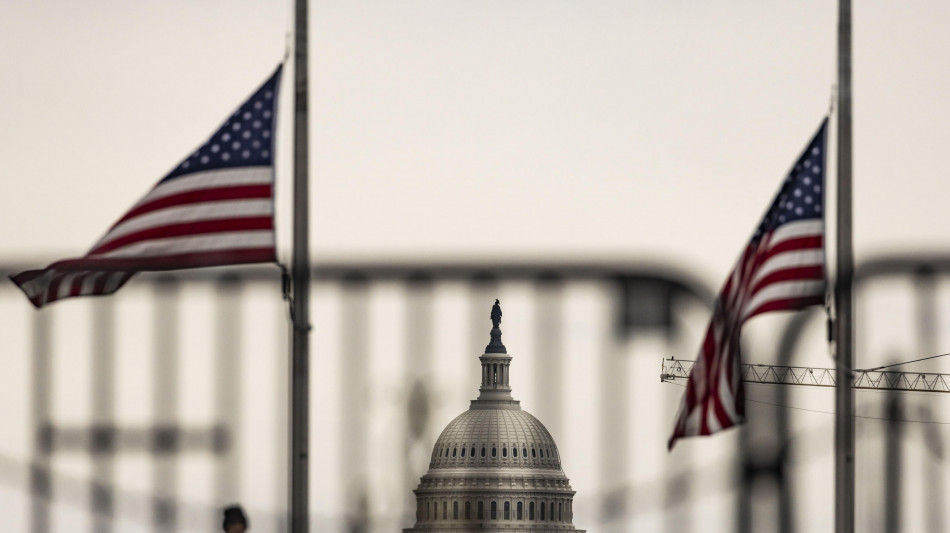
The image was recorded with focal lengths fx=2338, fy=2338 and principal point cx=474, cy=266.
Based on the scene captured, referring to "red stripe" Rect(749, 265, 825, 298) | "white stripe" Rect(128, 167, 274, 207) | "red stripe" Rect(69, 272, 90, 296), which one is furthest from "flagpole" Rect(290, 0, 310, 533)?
"red stripe" Rect(749, 265, 825, 298)

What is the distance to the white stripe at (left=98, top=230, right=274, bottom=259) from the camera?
59.7ft

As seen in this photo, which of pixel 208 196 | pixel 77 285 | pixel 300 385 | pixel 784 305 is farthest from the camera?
pixel 208 196

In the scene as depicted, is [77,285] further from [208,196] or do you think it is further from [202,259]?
[208,196]

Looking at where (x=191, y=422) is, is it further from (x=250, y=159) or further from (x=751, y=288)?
(x=751, y=288)

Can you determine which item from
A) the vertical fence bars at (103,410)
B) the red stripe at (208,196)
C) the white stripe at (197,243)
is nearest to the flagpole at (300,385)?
the white stripe at (197,243)

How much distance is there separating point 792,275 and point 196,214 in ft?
15.4

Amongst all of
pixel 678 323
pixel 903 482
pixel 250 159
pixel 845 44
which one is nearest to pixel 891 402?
pixel 903 482

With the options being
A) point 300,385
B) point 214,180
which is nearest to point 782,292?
point 300,385

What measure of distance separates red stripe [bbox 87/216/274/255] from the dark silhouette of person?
284 centimetres

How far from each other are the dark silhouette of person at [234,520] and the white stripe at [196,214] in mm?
2973

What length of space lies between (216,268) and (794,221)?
465 cm

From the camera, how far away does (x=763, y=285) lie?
58.8 feet

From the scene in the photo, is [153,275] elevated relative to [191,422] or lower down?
elevated

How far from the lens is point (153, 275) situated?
1619 cm
